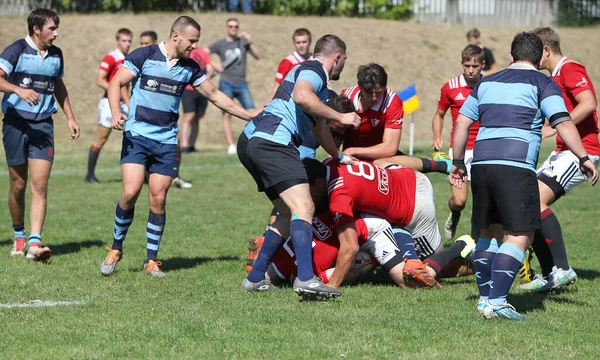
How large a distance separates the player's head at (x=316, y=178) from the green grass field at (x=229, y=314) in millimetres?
804

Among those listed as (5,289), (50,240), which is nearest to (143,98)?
(5,289)

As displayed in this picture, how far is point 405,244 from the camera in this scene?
7707mm

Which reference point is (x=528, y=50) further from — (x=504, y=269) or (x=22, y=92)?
(x=22, y=92)

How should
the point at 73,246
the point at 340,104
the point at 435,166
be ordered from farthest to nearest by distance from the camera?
1. the point at 73,246
2. the point at 435,166
3. the point at 340,104

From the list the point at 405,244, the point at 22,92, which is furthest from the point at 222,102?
the point at 405,244

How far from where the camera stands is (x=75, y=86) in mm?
24703

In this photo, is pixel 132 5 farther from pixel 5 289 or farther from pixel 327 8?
pixel 5 289

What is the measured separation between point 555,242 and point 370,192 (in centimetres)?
154

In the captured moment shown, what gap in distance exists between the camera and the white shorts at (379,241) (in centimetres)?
747

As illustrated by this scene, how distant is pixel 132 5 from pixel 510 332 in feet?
85.8

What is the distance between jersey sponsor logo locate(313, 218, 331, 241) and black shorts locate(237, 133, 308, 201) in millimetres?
905

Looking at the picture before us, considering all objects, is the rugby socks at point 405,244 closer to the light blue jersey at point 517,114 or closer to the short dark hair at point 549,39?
the light blue jersey at point 517,114

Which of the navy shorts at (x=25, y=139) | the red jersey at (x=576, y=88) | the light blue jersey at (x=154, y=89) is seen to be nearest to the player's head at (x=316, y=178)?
the light blue jersey at (x=154, y=89)

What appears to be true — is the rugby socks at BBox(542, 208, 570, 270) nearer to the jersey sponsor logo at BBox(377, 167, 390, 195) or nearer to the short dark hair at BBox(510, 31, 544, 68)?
the jersey sponsor logo at BBox(377, 167, 390, 195)
